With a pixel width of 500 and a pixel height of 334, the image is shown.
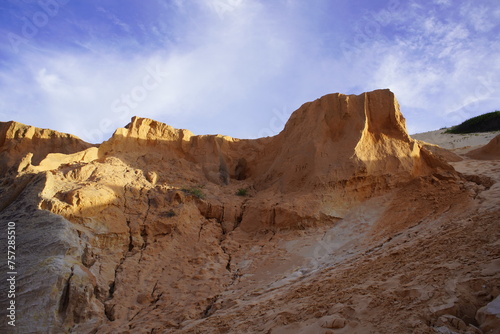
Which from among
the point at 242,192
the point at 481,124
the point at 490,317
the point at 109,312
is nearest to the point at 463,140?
the point at 481,124

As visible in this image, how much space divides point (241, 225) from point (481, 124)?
28977 mm

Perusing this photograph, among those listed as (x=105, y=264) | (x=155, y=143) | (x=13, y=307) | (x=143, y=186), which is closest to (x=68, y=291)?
(x=13, y=307)

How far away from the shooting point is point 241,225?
11.5 m

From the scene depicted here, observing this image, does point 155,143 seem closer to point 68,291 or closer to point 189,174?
point 189,174

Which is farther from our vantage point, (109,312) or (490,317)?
(109,312)

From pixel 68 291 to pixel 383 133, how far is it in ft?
31.8

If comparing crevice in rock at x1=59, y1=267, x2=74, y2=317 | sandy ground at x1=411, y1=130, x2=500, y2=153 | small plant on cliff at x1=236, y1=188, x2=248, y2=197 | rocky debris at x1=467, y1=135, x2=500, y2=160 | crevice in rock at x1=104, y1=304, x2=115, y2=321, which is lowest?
crevice in rock at x1=104, y1=304, x2=115, y2=321

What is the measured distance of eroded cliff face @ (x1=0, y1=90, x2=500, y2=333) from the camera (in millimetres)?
6094

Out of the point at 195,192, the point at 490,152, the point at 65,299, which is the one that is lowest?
the point at 65,299

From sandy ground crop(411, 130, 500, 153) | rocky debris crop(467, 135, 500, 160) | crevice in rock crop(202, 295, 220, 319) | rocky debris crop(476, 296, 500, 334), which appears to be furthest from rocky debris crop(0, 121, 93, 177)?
sandy ground crop(411, 130, 500, 153)

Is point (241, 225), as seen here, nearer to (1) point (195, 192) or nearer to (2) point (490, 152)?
(1) point (195, 192)

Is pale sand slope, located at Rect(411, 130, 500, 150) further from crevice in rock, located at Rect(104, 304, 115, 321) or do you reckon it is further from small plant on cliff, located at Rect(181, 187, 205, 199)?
crevice in rock, located at Rect(104, 304, 115, 321)

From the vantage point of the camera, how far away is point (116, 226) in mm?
9836

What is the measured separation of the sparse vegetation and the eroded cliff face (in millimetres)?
22964
